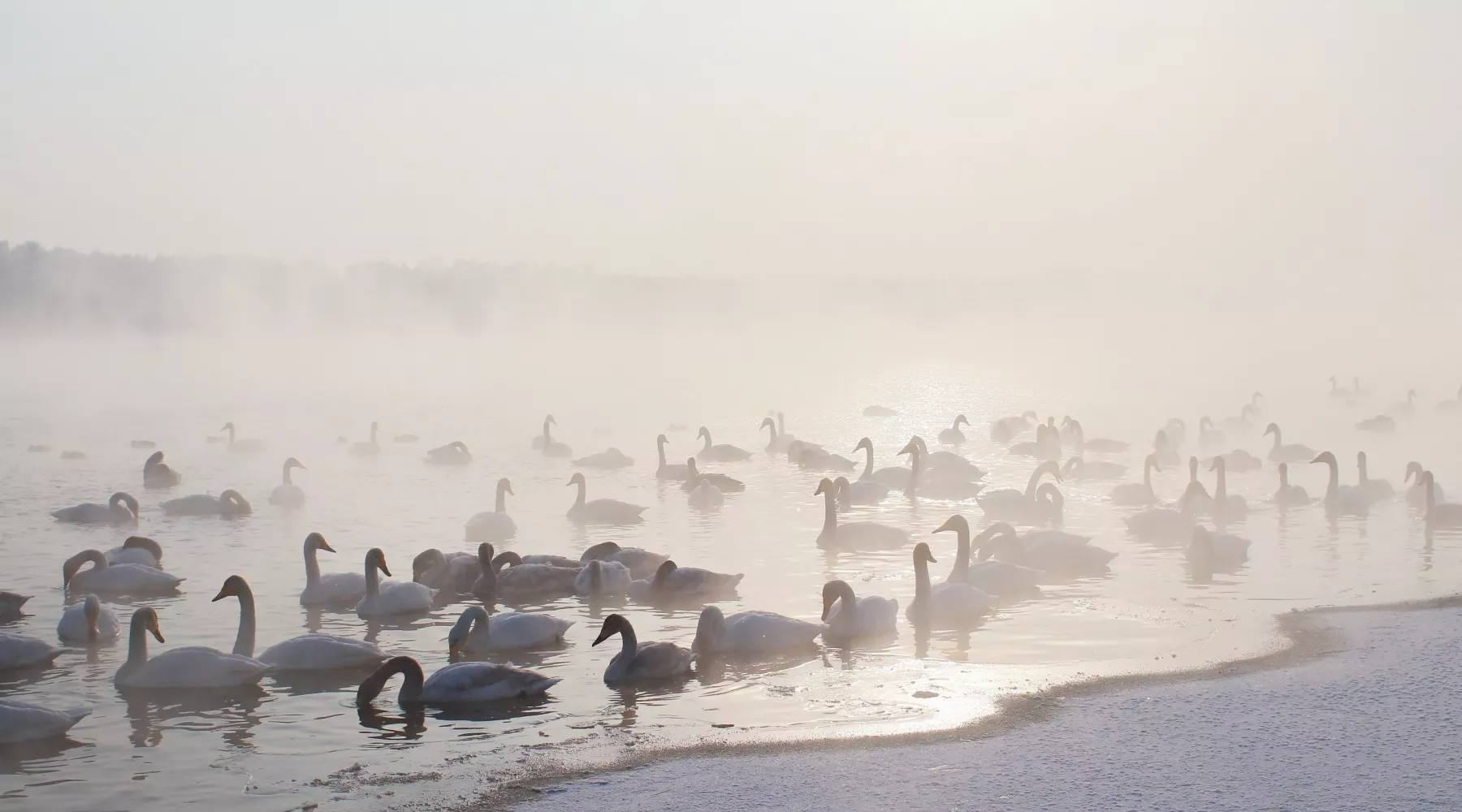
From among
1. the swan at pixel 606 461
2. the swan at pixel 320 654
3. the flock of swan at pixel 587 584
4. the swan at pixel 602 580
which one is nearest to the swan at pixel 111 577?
the flock of swan at pixel 587 584

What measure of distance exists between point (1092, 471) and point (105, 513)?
15635 millimetres

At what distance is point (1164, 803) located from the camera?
6.57 m

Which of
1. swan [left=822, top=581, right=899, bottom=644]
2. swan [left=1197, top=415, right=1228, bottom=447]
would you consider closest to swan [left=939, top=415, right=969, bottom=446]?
swan [left=1197, top=415, right=1228, bottom=447]

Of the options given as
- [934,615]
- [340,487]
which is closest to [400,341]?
[340,487]

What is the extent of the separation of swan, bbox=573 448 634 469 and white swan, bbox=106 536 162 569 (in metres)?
11.4

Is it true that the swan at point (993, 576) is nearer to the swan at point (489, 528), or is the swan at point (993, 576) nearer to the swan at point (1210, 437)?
the swan at point (489, 528)

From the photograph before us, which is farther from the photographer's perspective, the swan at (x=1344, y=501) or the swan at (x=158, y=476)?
the swan at (x=158, y=476)

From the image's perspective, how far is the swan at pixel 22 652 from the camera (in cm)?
938

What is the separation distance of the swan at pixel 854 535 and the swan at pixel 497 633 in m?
5.59

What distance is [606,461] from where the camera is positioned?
24625 millimetres

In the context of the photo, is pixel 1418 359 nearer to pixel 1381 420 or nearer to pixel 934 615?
pixel 1381 420

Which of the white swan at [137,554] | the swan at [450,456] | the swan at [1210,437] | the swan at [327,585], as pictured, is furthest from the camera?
the swan at [1210,437]

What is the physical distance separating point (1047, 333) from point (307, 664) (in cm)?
9192

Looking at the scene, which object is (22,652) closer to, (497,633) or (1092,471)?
(497,633)
